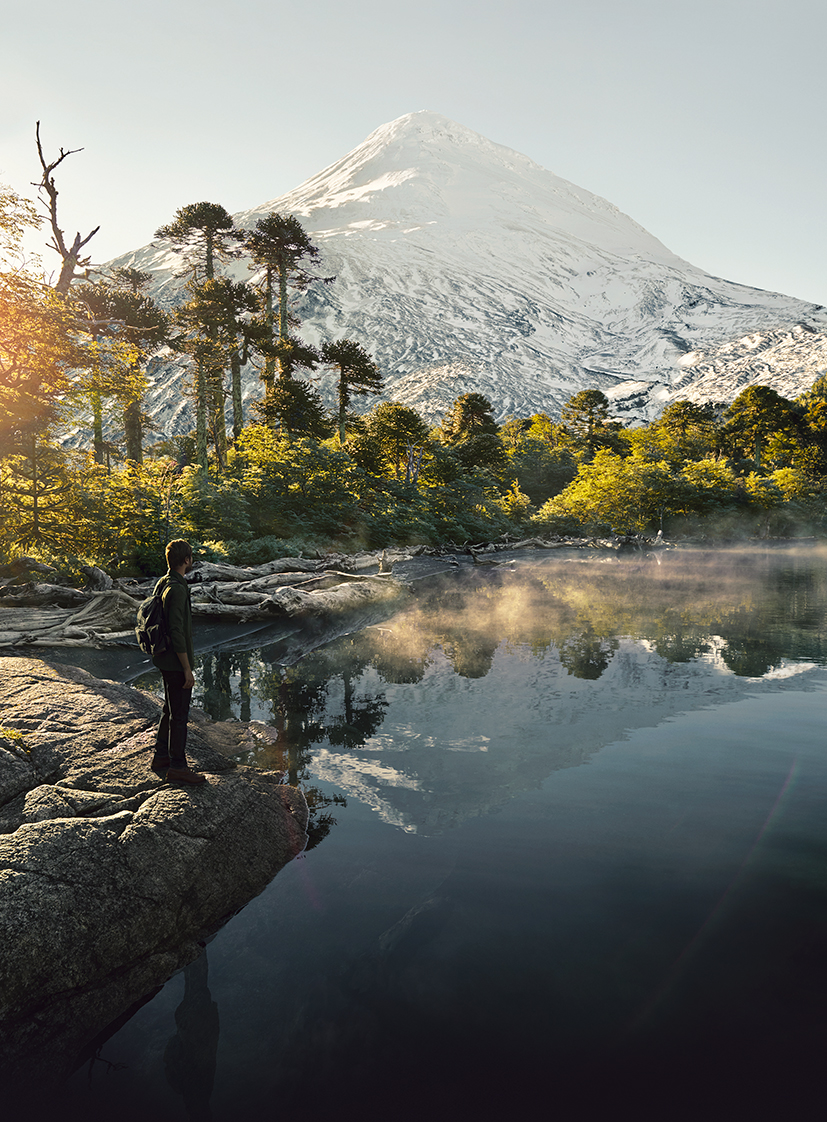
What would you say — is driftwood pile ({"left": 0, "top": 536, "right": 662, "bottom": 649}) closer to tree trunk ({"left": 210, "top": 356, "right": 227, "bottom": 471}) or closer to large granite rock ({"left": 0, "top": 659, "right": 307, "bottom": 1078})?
large granite rock ({"left": 0, "top": 659, "right": 307, "bottom": 1078})

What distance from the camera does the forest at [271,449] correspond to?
12438mm

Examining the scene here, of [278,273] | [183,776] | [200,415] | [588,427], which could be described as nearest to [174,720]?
[183,776]

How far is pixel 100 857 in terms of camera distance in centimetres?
434

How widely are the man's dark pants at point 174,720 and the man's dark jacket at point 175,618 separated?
142 mm

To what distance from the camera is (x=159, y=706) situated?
23.6 feet

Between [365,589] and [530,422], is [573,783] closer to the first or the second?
[365,589]

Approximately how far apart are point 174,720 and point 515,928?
349cm

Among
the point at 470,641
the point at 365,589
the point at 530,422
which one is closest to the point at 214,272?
the point at 365,589

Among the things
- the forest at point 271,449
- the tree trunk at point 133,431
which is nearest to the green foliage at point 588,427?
the forest at point 271,449

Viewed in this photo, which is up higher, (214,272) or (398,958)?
(214,272)

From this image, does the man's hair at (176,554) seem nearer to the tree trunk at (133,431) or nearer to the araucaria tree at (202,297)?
the araucaria tree at (202,297)

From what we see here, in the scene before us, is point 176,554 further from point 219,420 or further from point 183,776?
point 219,420

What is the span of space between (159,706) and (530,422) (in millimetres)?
104902

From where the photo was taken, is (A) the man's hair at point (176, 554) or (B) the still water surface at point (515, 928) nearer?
(B) the still water surface at point (515, 928)
